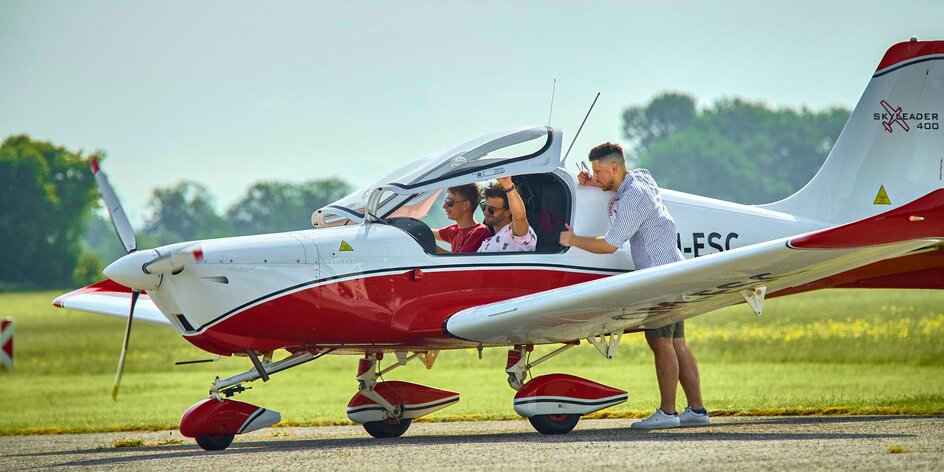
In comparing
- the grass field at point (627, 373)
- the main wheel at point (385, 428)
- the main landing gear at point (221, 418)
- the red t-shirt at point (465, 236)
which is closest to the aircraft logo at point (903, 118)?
the grass field at point (627, 373)

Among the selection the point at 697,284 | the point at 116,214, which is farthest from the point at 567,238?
the point at 116,214

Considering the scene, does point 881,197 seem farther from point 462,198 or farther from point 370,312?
point 370,312

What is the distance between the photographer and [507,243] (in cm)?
1081

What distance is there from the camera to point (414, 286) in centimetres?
1042

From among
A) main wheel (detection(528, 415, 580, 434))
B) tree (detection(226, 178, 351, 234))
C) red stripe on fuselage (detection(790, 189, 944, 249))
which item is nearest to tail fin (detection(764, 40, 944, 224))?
main wheel (detection(528, 415, 580, 434))

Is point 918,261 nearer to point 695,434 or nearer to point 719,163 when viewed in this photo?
point 695,434

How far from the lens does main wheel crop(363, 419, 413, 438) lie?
11.5 metres

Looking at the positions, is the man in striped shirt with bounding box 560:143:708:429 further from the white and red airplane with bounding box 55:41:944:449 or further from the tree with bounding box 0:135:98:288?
the tree with bounding box 0:135:98:288

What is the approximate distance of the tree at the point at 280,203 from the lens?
9575cm

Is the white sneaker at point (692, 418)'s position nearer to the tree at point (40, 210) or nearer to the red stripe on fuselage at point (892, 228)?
the red stripe on fuselage at point (892, 228)

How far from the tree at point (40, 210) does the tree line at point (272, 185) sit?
60 millimetres

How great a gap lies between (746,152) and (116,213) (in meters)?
88.4

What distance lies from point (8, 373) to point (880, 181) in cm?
1889

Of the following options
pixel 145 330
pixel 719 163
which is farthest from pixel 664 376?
pixel 719 163
